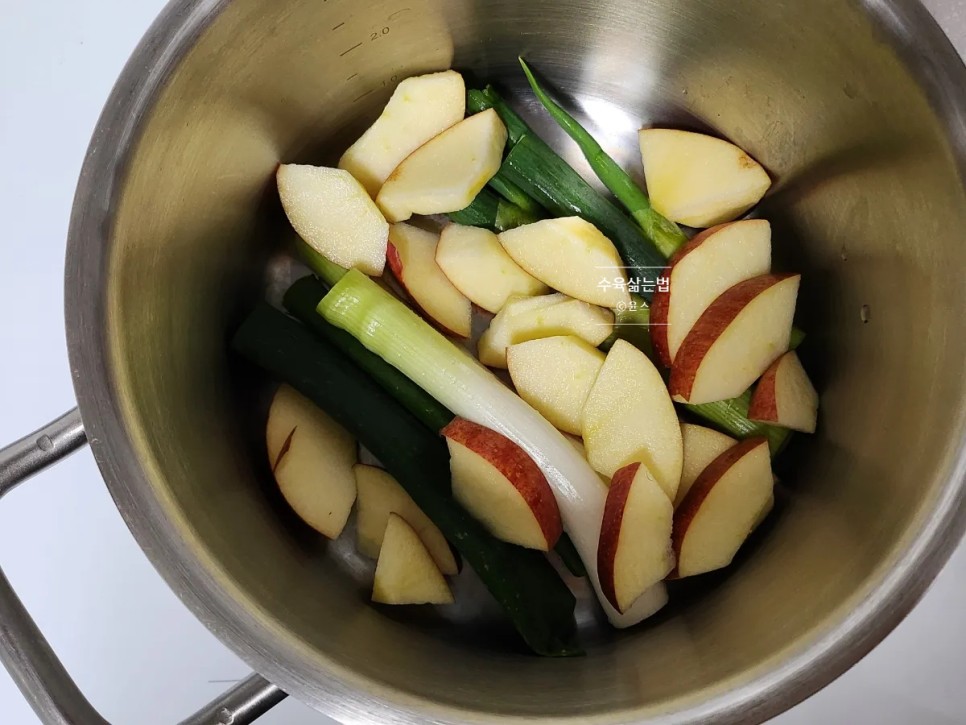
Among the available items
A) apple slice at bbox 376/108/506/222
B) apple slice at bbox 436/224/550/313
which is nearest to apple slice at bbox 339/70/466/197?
apple slice at bbox 376/108/506/222

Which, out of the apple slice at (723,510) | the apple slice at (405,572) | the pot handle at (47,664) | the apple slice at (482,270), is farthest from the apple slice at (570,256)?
the pot handle at (47,664)

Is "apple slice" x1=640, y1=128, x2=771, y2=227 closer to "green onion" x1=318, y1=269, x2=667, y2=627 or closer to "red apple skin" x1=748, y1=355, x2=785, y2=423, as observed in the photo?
"red apple skin" x1=748, y1=355, x2=785, y2=423

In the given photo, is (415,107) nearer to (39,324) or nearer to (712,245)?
(712,245)

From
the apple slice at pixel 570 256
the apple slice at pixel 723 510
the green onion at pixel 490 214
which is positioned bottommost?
the apple slice at pixel 723 510

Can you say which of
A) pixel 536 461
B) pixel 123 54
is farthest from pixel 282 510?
pixel 123 54

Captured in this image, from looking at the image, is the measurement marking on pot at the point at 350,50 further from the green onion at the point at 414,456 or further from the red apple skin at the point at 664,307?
the red apple skin at the point at 664,307

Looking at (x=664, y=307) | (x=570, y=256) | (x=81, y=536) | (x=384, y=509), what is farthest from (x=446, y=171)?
(x=81, y=536)
